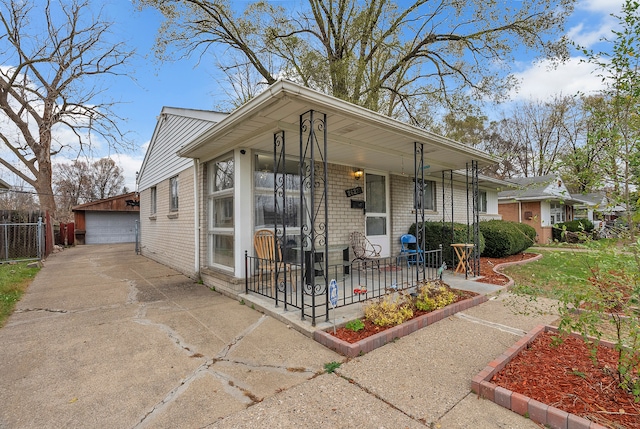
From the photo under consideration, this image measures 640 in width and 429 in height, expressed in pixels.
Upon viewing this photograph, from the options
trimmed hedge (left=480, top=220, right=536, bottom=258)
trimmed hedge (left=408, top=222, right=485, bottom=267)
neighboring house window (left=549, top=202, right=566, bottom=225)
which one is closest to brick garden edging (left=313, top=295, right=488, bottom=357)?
trimmed hedge (left=408, top=222, right=485, bottom=267)

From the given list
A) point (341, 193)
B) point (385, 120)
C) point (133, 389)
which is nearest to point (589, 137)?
point (385, 120)

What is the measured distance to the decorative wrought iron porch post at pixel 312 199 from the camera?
3.51 meters

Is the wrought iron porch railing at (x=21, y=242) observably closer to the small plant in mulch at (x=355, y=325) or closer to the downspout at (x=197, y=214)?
the downspout at (x=197, y=214)

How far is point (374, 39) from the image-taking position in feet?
35.6

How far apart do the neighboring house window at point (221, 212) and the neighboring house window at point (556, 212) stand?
19492 mm

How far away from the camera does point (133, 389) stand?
254cm

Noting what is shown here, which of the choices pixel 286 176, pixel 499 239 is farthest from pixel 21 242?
pixel 499 239

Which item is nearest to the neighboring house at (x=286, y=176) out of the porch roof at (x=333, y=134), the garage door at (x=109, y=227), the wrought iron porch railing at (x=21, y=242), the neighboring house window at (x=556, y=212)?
the porch roof at (x=333, y=134)

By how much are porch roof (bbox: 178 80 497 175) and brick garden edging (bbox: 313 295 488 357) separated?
268cm

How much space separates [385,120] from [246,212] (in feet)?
9.32

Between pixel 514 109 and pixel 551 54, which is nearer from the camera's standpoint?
pixel 551 54

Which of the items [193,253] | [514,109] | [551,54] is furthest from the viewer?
[514,109]

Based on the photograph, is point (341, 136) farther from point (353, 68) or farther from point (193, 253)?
point (353, 68)

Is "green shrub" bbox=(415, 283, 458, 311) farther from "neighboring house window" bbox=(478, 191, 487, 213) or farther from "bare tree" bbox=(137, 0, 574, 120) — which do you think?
"neighboring house window" bbox=(478, 191, 487, 213)
